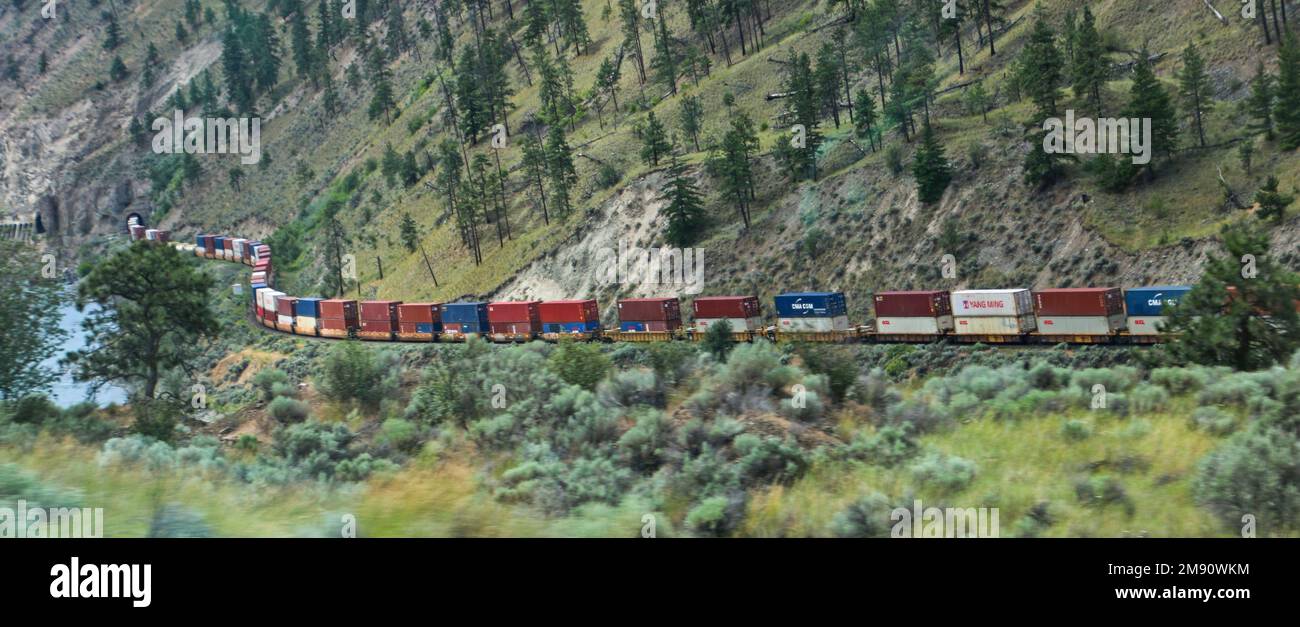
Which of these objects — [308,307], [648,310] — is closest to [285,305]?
[308,307]

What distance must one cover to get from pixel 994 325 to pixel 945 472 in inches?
1356

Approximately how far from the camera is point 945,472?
9.23m

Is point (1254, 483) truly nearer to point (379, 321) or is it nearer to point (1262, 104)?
point (1262, 104)

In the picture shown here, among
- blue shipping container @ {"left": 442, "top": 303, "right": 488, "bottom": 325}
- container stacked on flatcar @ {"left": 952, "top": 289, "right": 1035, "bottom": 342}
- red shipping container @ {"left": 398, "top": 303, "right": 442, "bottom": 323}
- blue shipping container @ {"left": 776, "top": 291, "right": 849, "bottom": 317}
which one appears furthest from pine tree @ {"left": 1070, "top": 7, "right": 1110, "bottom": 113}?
red shipping container @ {"left": 398, "top": 303, "right": 442, "bottom": 323}

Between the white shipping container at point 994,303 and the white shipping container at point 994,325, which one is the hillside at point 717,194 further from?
the white shipping container at point 994,325

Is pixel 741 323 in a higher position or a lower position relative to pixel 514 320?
lower

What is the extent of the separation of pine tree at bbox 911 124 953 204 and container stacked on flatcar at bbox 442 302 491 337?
1115 inches

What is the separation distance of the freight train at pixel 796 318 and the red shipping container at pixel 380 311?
0.07 metres

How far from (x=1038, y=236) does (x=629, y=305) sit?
2301 cm

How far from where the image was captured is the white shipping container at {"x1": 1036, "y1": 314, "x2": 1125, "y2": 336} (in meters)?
37.6

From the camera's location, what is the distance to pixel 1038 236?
47.9m

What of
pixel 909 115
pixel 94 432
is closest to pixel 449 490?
pixel 94 432

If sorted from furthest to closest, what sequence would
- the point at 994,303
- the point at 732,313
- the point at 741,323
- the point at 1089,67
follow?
the point at 1089,67
the point at 732,313
the point at 741,323
the point at 994,303

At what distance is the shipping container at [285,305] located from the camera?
70500 millimetres
